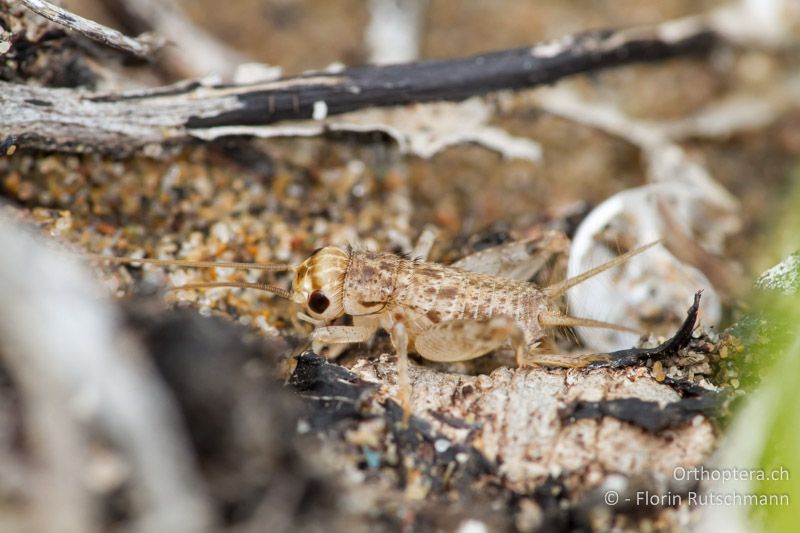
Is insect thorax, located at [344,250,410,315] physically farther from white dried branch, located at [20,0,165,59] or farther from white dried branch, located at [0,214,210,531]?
white dried branch, located at [20,0,165,59]

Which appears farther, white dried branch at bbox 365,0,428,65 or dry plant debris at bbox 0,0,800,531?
→ white dried branch at bbox 365,0,428,65

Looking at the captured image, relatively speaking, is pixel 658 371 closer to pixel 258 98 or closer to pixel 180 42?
pixel 258 98

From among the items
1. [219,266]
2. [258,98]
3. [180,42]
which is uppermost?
[180,42]

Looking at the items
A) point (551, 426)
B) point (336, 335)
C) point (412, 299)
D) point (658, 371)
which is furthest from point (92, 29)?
point (658, 371)

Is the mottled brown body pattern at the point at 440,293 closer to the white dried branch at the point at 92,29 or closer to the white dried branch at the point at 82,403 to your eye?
the white dried branch at the point at 82,403

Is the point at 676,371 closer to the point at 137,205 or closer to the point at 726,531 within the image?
the point at 726,531

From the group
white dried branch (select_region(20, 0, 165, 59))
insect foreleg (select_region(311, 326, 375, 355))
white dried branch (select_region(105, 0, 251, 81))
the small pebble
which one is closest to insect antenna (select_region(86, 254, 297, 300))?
insect foreleg (select_region(311, 326, 375, 355))
